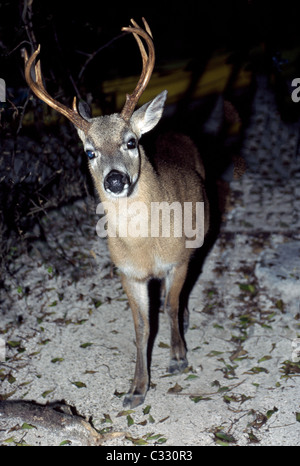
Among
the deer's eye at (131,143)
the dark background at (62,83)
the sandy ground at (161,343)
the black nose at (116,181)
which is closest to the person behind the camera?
the black nose at (116,181)

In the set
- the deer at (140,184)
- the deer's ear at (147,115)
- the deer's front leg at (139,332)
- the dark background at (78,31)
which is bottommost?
the deer's front leg at (139,332)

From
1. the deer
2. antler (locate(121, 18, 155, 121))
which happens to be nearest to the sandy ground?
the deer

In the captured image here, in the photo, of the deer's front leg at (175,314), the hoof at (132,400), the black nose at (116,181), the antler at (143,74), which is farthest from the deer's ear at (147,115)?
the hoof at (132,400)

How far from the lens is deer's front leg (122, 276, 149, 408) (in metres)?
4.54

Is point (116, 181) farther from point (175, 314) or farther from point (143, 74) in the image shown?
point (175, 314)

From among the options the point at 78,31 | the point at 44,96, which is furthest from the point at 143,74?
the point at 78,31

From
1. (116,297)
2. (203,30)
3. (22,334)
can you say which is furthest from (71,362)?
(203,30)

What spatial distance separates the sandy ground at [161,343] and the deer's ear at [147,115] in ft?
7.50

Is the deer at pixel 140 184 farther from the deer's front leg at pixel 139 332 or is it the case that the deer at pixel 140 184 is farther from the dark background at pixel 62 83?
the dark background at pixel 62 83

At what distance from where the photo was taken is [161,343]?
5.29 meters

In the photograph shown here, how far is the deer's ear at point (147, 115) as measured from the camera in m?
4.20

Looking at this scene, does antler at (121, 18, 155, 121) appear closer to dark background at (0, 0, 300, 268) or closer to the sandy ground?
dark background at (0, 0, 300, 268)

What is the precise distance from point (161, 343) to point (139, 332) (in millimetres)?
647

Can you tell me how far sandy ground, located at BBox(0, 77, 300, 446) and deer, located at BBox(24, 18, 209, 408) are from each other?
0.29m
